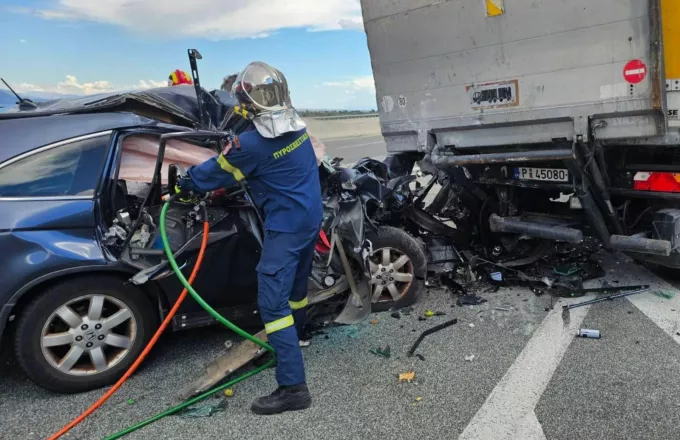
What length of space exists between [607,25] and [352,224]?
2.29m

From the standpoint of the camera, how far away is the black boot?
320 centimetres

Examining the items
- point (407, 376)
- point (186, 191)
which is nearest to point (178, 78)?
point (186, 191)

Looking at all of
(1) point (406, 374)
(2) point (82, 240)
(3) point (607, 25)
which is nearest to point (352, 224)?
(1) point (406, 374)

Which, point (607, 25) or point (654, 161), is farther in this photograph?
point (654, 161)

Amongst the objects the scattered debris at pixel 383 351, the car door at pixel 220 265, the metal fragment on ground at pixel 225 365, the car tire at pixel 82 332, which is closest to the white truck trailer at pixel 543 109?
the scattered debris at pixel 383 351

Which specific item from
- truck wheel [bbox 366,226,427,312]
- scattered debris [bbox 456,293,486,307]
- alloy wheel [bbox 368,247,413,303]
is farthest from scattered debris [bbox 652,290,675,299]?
alloy wheel [bbox 368,247,413,303]

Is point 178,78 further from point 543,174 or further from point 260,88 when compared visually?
point 543,174

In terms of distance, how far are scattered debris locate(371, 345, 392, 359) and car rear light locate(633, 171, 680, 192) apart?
2.34 metres

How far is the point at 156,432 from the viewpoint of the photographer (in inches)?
120

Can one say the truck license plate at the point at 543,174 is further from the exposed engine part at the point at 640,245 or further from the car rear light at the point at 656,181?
the exposed engine part at the point at 640,245

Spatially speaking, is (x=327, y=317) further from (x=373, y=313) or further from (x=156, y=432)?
(x=156, y=432)

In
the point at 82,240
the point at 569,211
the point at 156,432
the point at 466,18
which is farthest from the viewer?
the point at 569,211

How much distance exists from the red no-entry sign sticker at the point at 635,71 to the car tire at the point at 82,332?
3623 millimetres

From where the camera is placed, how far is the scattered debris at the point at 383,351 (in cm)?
382
